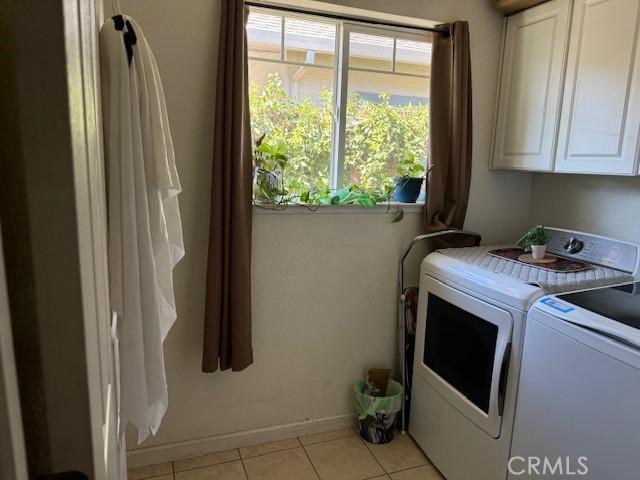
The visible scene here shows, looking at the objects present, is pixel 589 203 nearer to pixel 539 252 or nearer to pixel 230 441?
pixel 539 252

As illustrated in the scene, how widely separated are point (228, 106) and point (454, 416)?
164 cm

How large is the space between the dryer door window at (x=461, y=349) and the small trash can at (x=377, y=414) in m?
0.30

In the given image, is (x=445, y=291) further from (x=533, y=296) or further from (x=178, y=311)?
(x=178, y=311)

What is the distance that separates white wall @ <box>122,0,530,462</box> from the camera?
1806 mm

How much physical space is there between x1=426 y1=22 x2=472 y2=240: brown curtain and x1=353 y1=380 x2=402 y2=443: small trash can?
90 cm

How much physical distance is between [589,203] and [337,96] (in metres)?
1.35

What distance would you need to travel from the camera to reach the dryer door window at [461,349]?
173cm

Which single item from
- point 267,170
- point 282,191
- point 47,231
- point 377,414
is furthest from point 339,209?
point 47,231

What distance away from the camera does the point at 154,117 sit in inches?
43.1

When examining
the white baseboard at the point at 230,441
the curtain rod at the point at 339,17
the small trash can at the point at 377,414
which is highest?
the curtain rod at the point at 339,17

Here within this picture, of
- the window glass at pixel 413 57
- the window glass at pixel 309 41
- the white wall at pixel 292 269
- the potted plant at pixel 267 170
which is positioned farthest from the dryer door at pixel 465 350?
the window glass at pixel 309 41

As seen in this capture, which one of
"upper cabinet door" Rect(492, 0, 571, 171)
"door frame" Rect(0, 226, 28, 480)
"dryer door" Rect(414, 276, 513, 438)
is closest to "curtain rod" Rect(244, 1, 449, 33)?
"upper cabinet door" Rect(492, 0, 571, 171)

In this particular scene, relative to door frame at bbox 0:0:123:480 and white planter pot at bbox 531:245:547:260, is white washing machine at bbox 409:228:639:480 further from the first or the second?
door frame at bbox 0:0:123:480

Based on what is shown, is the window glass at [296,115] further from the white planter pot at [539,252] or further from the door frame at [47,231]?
the door frame at [47,231]
